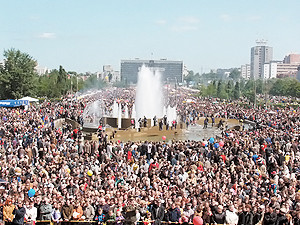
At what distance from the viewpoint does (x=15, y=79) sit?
63188 millimetres

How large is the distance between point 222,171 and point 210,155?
4665 millimetres

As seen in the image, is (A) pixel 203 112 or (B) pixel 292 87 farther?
(B) pixel 292 87

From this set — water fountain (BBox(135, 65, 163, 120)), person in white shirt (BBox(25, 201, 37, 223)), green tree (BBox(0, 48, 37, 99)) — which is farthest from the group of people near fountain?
green tree (BBox(0, 48, 37, 99))

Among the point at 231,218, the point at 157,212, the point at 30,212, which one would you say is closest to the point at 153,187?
the point at 157,212

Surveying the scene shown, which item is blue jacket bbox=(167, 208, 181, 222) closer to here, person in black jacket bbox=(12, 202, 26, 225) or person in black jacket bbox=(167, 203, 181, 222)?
person in black jacket bbox=(167, 203, 181, 222)

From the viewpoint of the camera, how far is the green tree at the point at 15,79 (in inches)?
2479

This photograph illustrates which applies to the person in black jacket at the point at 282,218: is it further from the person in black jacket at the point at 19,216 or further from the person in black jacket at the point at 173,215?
the person in black jacket at the point at 19,216

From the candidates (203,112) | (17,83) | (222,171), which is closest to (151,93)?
(203,112)

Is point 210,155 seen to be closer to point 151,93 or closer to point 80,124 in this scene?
point 80,124

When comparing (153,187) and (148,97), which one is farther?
(148,97)

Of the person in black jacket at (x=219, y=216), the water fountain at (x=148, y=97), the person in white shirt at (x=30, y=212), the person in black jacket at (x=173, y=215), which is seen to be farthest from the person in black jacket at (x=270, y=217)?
the water fountain at (x=148, y=97)

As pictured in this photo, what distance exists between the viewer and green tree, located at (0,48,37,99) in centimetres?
6297

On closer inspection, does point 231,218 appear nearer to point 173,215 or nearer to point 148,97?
point 173,215

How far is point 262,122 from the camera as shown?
3759 centimetres
